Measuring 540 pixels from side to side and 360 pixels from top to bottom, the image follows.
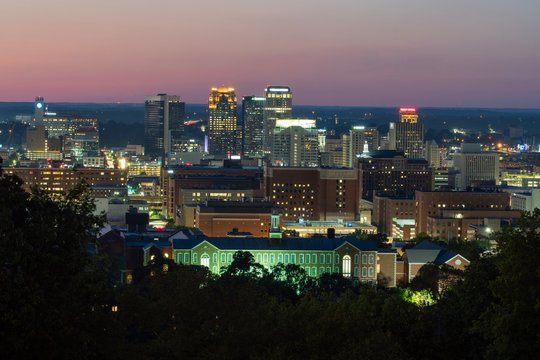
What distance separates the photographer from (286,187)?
125 metres

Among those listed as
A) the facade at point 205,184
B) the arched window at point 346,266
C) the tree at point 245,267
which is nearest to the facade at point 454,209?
the facade at point 205,184

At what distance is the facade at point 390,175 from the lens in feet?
475

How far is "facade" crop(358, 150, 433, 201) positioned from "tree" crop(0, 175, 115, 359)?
4548 inches

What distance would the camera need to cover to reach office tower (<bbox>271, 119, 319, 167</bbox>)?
183m

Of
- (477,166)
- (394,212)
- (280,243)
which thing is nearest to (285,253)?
(280,243)

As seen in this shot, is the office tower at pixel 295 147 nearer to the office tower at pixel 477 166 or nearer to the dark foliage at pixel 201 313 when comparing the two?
the office tower at pixel 477 166

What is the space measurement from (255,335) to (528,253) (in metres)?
6.66

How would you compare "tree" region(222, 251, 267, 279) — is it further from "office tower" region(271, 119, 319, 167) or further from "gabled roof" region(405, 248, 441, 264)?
"office tower" region(271, 119, 319, 167)

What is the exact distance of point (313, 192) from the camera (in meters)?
125

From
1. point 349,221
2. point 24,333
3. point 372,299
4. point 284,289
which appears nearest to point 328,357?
point 24,333

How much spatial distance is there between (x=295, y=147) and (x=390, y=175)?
39979mm

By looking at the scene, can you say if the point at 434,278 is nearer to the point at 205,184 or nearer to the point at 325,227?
the point at 325,227

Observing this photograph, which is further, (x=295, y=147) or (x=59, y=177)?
(x=295, y=147)

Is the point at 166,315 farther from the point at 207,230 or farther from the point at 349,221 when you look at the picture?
the point at 349,221
